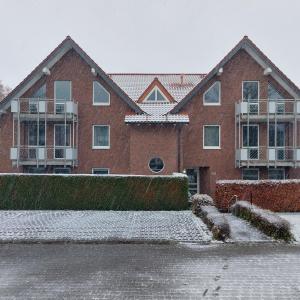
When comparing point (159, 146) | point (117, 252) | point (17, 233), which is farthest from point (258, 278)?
point (159, 146)

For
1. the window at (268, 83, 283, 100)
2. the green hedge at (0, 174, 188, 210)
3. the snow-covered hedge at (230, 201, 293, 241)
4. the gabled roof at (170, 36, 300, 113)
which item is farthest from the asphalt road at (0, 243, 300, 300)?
the window at (268, 83, 283, 100)

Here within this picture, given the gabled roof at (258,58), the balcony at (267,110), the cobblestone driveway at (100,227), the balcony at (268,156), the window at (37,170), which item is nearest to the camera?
the cobblestone driveway at (100,227)

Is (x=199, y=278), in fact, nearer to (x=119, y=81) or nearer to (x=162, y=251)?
(x=162, y=251)

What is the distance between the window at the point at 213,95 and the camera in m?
25.3

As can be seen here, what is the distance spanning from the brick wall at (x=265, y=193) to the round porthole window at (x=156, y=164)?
5386 mm

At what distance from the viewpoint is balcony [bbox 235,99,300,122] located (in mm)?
24125

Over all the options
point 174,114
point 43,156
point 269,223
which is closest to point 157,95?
point 174,114

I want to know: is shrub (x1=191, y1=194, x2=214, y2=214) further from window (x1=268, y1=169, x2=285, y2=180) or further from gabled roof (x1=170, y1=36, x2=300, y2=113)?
window (x1=268, y1=169, x2=285, y2=180)

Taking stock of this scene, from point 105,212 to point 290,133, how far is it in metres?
14.0

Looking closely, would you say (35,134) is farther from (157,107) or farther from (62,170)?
(157,107)

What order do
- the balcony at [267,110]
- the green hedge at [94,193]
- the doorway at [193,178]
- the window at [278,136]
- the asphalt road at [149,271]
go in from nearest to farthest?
1. the asphalt road at [149,271]
2. the green hedge at [94,193]
3. the balcony at [267,110]
4. the window at [278,136]
5. the doorway at [193,178]

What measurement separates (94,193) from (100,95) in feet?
27.7

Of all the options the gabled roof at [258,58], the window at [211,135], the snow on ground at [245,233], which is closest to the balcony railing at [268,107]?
the gabled roof at [258,58]

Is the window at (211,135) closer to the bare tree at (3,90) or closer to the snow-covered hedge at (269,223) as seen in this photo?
the snow-covered hedge at (269,223)
